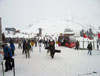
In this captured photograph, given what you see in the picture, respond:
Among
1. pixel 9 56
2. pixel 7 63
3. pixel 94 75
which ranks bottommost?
pixel 94 75

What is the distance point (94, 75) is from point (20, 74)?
14.2 ft

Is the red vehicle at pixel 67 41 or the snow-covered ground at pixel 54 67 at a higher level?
the red vehicle at pixel 67 41

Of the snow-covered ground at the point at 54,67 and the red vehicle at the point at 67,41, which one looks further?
the red vehicle at the point at 67,41

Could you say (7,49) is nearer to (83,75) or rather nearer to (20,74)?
(20,74)

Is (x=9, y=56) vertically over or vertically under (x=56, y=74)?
over

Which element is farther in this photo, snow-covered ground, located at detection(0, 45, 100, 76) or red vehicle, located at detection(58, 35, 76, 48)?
red vehicle, located at detection(58, 35, 76, 48)

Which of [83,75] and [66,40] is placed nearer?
[83,75]

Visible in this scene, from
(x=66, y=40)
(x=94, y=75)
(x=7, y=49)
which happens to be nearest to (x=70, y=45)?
(x=66, y=40)

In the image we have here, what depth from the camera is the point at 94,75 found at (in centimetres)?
567

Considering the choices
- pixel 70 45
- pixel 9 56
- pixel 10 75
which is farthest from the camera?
pixel 70 45

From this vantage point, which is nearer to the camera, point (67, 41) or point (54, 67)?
point (54, 67)

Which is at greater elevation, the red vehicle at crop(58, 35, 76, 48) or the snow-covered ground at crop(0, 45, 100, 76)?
the red vehicle at crop(58, 35, 76, 48)

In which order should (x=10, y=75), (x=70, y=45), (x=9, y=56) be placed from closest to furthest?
(x=10, y=75) → (x=9, y=56) → (x=70, y=45)

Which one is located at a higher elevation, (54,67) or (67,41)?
(67,41)
